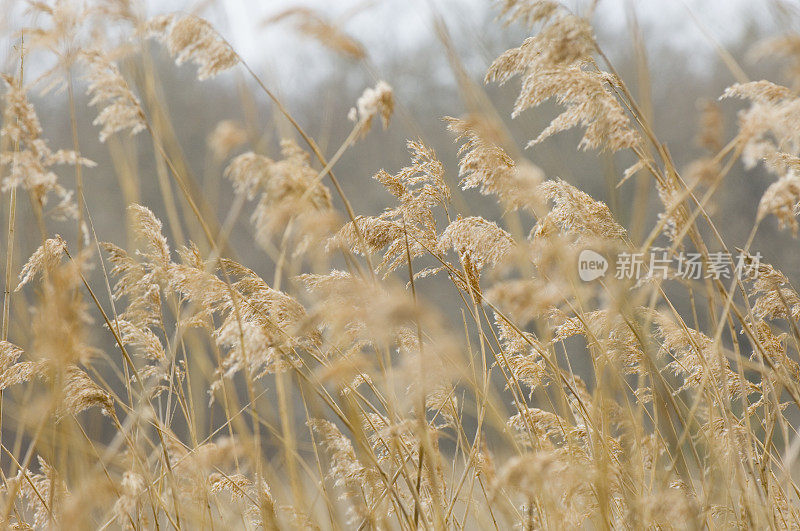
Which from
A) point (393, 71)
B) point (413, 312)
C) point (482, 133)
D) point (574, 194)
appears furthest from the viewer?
point (393, 71)

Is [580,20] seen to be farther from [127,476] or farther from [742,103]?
[742,103]

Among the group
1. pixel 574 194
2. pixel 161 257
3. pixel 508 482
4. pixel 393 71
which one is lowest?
pixel 508 482

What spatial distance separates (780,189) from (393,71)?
16.0 ft

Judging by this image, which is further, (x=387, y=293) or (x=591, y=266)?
(x=591, y=266)

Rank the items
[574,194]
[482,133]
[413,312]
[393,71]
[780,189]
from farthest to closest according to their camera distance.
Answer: [393,71]
[574,194]
[482,133]
[780,189]
[413,312]

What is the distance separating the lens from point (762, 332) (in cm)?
123

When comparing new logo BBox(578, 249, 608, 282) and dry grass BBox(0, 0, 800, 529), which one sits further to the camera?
new logo BBox(578, 249, 608, 282)

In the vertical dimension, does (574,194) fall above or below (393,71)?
below

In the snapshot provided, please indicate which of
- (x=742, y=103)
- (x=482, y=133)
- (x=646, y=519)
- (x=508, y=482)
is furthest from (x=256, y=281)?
(x=742, y=103)

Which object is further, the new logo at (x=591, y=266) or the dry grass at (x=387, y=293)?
the new logo at (x=591, y=266)

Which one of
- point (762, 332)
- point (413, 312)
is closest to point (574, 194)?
point (762, 332)

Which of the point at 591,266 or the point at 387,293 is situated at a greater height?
the point at 387,293

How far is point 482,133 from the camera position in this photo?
89 centimetres

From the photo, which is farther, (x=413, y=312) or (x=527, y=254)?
(x=527, y=254)
